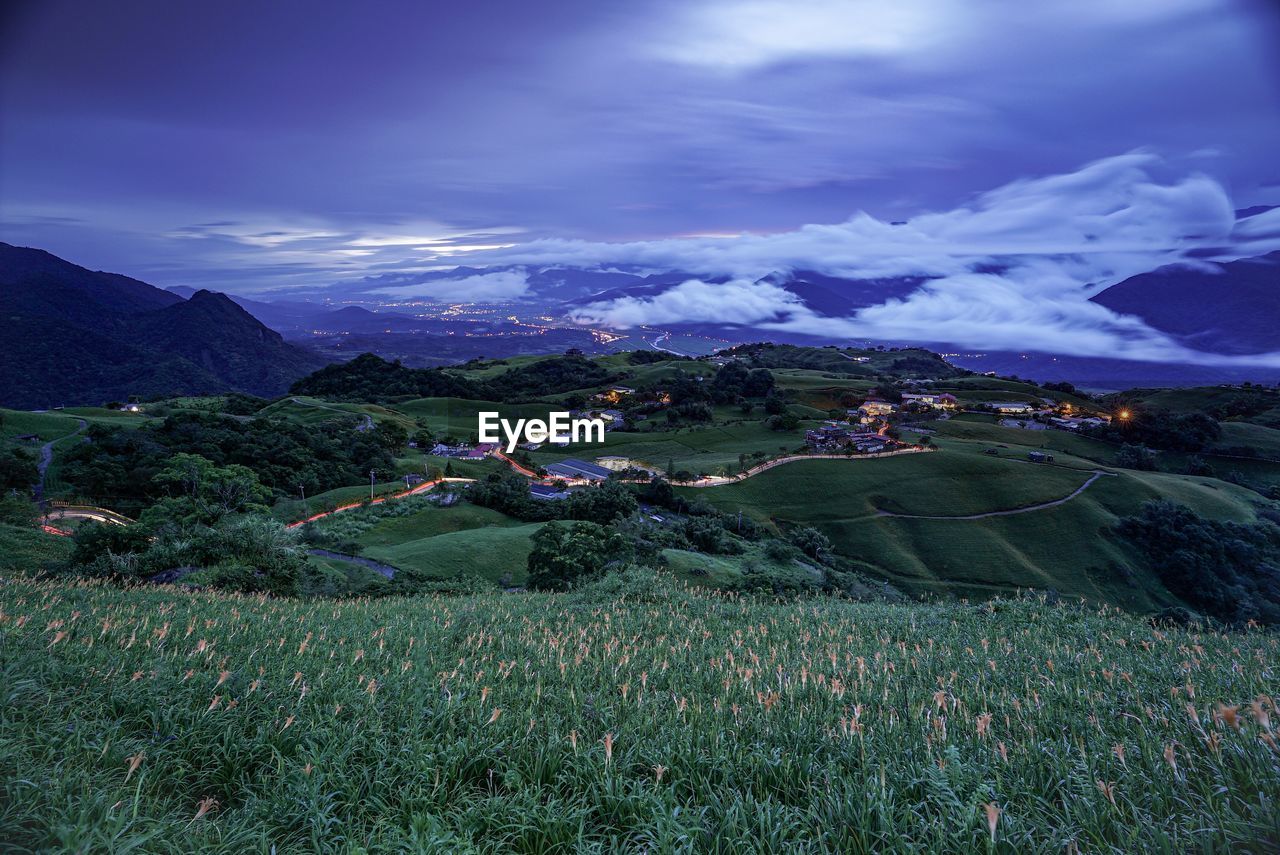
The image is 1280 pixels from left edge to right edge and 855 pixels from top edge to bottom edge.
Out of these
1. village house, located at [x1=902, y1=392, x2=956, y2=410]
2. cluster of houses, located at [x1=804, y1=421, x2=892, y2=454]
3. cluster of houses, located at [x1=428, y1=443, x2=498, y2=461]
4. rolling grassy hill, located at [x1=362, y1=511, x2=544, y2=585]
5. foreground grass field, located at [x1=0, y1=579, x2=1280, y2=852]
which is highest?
foreground grass field, located at [x1=0, y1=579, x2=1280, y2=852]

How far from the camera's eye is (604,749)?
471cm

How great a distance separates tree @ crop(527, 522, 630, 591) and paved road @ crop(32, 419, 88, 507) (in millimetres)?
44195

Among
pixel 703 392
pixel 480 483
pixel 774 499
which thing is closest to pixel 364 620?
pixel 480 483

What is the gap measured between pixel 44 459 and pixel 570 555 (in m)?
68.6

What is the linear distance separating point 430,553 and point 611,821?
3831 centimetres

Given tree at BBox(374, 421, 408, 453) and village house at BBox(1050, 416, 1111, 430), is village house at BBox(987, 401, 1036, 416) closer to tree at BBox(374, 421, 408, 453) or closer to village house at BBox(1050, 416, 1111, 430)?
village house at BBox(1050, 416, 1111, 430)

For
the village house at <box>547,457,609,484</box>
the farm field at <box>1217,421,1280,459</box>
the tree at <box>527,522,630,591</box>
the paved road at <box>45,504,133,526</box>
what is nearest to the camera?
the tree at <box>527,522,630,591</box>

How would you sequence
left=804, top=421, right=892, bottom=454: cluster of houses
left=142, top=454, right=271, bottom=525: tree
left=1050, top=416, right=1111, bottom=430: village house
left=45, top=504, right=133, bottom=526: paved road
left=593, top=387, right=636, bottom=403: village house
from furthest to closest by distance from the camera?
left=593, top=387, right=636, bottom=403: village house, left=1050, top=416, right=1111, bottom=430: village house, left=804, top=421, right=892, bottom=454: cluster of houses, left=142, top=454, right=271, bottom=525: tree, left=45, top=504, right=133, bottom=526: paved road

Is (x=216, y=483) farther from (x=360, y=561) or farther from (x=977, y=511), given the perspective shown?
(x=977, y=511)

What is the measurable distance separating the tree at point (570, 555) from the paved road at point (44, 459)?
44195mm

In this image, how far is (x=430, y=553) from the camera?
1531 inches

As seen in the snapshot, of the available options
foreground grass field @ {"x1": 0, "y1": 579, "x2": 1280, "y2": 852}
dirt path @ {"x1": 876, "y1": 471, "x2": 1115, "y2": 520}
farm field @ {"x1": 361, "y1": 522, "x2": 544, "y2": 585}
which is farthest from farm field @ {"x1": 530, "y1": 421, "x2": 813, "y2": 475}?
foreground grass field @ {"x1": 0, "y1": 579, "x2": 1280, "y2": 852}

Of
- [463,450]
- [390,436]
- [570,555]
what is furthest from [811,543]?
[390,436]

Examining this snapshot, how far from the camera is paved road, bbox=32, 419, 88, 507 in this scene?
49.9 m
